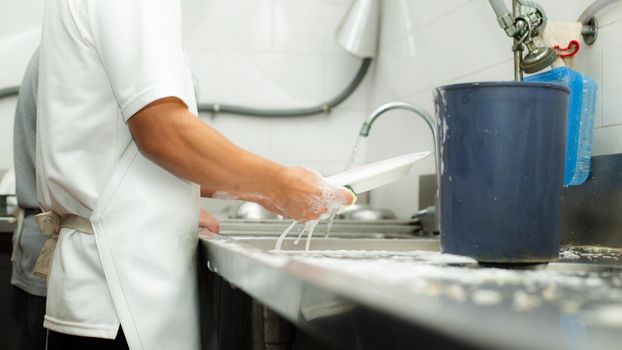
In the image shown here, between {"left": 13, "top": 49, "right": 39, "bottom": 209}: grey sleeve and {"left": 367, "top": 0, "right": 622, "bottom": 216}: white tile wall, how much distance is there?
49.4 inches

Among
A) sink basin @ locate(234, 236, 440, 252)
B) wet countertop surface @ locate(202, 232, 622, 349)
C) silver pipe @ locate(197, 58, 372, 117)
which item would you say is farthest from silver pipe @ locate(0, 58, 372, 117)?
wet countertop surface @ locate(202, 232, 622, 349)

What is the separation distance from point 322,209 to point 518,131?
0.37 m

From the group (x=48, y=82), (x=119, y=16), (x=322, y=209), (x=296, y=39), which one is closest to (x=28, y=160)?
(x=48, y=82)

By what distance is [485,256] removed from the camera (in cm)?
97

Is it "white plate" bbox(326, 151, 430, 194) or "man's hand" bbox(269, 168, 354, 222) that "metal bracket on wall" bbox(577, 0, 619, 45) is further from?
"man's hand" bbox(269, 168, 354, 222)

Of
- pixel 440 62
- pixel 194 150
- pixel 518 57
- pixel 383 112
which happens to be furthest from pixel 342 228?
pixel 194 150

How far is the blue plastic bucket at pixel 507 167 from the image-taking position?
0.96m

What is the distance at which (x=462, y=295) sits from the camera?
1.99 ft

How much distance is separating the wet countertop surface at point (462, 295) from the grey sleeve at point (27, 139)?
1184 millimetres

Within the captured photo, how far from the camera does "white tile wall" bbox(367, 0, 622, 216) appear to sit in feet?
4.94

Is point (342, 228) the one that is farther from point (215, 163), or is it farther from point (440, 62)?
point (215, 163)

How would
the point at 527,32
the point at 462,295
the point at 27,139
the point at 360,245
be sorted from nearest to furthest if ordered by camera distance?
the point at 462,295, the point at 527,32, the point at 360,245, the point at 27,139

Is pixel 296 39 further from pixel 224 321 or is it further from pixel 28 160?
pixel 224 321

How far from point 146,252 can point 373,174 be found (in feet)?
1.33
